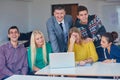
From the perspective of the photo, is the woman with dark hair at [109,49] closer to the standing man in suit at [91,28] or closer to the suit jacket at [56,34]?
the standing man in suit at [91,28]

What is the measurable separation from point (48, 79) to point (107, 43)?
3.93 feet

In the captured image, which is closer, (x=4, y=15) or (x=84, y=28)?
(x=84, y=28)

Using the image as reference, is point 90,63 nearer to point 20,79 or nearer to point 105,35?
point 105,35

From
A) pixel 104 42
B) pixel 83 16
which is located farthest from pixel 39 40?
pixel 104 42

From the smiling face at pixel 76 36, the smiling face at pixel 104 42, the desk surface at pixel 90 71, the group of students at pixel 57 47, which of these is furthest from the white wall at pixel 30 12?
A: the desk surface at pixel 90 71

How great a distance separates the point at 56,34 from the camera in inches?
126

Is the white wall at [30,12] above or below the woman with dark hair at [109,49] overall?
above

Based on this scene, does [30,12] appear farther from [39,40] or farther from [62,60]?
[62,60]

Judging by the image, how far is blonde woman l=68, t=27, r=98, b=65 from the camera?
295cm

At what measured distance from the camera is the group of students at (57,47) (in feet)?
9.78

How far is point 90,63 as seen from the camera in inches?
112

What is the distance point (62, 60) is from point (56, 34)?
66 cm

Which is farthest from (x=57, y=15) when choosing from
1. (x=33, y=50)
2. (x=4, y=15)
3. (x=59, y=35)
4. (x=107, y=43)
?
(x=4, y=15)

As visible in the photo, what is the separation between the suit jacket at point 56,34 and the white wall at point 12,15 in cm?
301
